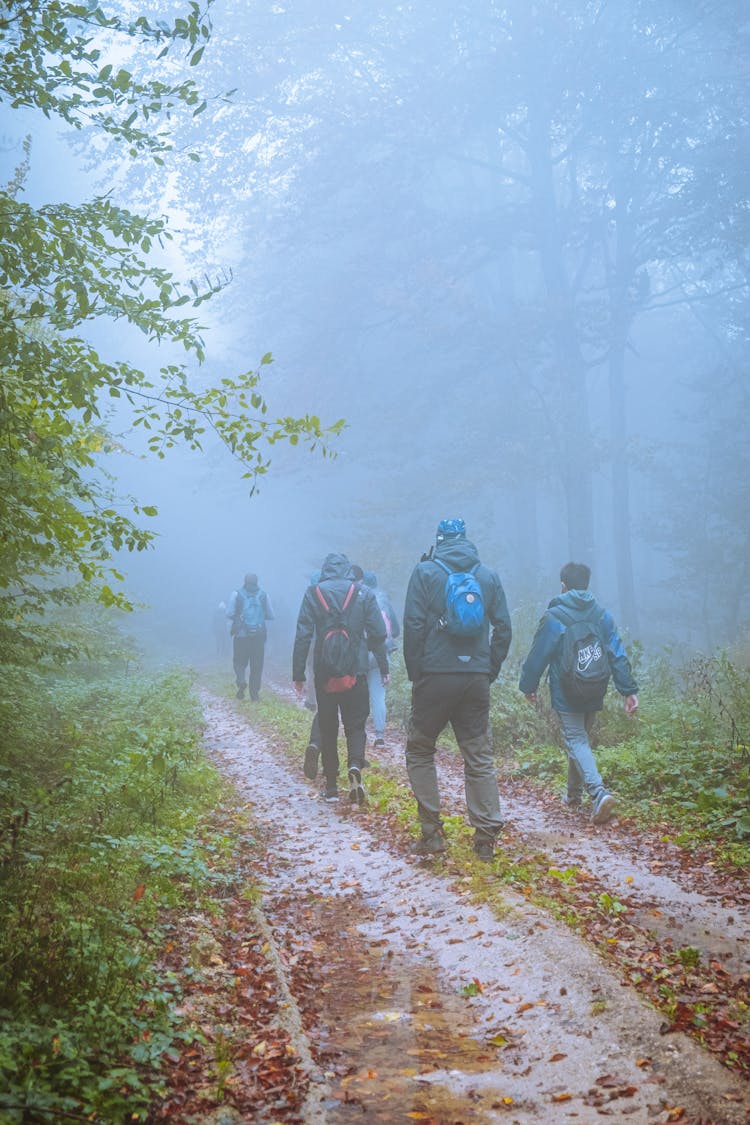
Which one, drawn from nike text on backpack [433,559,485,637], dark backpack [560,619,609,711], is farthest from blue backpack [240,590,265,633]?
nike text on backpack [433,559,485,637]

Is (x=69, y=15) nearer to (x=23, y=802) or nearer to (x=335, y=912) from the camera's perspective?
(x=23, y=802)

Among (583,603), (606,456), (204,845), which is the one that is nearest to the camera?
(204,845)

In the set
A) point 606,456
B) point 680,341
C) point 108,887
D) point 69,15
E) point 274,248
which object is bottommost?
point 108,887

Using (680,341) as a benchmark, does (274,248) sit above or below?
below

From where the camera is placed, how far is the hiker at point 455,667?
574 cm

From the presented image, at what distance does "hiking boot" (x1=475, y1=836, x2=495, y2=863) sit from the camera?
5.70 meters

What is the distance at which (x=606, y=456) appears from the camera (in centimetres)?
2212

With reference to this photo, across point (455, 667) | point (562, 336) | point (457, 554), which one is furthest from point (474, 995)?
point (562, 336)

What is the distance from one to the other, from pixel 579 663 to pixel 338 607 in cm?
250

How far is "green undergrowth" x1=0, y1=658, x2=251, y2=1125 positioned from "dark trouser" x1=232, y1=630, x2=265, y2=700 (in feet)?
19.8

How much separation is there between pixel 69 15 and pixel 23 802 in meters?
5.08

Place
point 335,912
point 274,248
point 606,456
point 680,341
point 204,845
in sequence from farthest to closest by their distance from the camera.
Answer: point 680,341 → point 274,248 → point 606,456 → point 204,845 → point 335,912

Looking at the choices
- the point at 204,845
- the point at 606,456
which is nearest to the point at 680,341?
the point at 606,456

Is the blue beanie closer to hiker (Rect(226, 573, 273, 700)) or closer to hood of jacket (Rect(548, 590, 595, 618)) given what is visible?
hood of jacket (Rect(548, 590, 595, 618))
